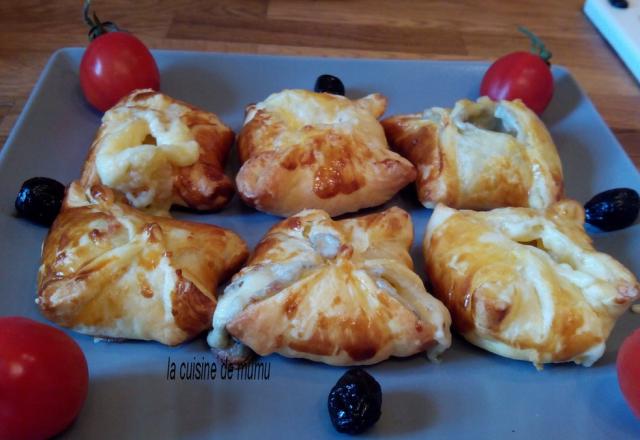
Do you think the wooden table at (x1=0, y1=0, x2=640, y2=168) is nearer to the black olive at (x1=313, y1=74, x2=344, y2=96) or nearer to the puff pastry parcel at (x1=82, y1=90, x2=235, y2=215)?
the black olive at (x1=313, y1=74, x2=344, y2=96)

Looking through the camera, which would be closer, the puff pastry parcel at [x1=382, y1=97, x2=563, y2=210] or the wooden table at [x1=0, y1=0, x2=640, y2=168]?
→ the puff pastry parcel at [x1=382, y1=97, x2=563, y2=210]

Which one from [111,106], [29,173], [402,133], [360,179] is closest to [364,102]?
[402,133]

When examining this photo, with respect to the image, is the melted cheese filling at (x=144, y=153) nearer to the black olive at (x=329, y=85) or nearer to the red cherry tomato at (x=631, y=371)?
the black olive at (x=329, y=85)

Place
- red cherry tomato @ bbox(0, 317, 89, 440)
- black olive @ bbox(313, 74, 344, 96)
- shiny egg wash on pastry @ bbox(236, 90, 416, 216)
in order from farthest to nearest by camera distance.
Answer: black olive @ bbox(313, 74, 344, 96) → shiny egg wash on pastry @ bbox(236, 90, 416, 216) → red cherry tomato @ bbox(0, 317, 89, 440)

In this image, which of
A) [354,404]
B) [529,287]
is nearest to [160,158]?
[354,404]

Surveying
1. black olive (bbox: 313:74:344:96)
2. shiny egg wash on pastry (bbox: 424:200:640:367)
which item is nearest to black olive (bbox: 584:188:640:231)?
shiny egg wash on pastry (bbox: 424:200:640:367)

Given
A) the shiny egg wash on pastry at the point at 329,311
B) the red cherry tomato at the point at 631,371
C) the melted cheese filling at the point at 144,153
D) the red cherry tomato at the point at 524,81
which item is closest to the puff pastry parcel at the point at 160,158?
the melted cheese filling at the point at 144,153
